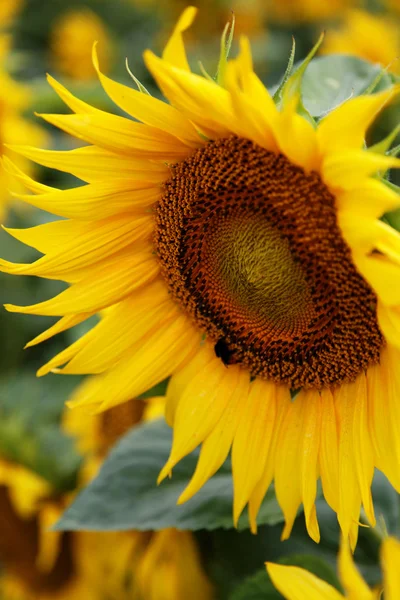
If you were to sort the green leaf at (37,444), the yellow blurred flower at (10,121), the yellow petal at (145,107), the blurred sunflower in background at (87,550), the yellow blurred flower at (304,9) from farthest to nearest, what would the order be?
the yellow blurred flower at (304,9) → the yellow blurred flower at (10,121) → the green leaf at (37,444) → the blurred sunflower in background at (87,550) → the yellow petal at (145,107)

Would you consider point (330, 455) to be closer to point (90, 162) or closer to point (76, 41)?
point (90, 162)

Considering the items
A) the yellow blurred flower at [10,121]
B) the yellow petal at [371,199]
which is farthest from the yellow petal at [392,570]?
the yellow blurred flower at [10,121]

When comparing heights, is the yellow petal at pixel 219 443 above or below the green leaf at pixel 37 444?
above

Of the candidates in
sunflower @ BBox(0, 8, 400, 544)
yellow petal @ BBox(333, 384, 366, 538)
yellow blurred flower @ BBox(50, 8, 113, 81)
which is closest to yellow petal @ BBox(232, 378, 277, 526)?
sunflower @ BBox(0, 8, 400, 544)

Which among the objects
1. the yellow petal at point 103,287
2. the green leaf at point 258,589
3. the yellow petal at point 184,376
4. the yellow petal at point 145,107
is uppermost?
the yellow petal at point 145,107

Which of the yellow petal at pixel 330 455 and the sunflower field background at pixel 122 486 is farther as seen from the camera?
the sunflower field background at pixel 122 486

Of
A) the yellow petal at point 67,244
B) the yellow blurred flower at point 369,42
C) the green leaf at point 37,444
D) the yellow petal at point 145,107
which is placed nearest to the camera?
the yellow petal at point 145,107

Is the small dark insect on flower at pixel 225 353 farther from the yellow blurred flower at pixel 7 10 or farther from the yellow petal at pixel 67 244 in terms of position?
the yellow blurred flower at pixel 7 10

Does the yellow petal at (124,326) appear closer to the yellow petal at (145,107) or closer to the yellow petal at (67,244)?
the yellow petal at (67,244)
